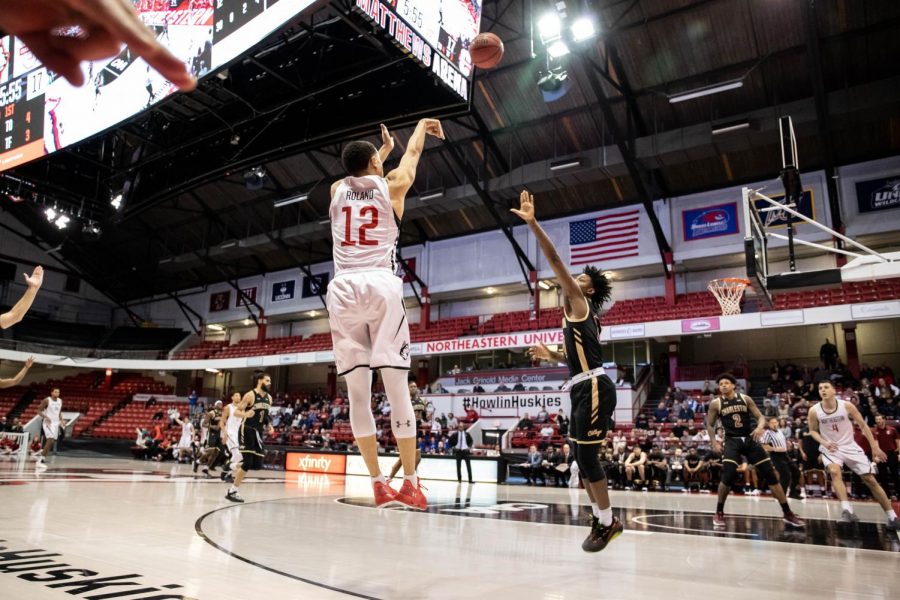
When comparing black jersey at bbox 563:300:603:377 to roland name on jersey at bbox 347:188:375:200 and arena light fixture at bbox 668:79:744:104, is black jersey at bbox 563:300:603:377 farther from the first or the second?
arena light fixture at bbox 668:79:744:104

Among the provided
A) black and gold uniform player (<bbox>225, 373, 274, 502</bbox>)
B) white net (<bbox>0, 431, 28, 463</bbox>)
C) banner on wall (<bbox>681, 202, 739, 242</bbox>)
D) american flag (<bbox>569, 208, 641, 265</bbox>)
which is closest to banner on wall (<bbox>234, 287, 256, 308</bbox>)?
white net (<bbox>0, 431, 28, 463</bbox>)

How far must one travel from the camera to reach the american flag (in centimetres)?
2291

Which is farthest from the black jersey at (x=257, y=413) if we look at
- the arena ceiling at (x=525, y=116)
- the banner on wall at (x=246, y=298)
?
the banner on wall at (x=246, y=298)

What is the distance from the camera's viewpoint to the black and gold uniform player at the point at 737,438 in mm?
6727

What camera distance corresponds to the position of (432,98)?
9.80 metres

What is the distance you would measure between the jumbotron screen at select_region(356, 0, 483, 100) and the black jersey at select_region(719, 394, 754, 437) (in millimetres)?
5953

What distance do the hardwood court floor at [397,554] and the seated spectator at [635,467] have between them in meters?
6.19

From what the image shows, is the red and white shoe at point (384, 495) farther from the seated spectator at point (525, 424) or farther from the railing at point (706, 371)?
the railing at point (706, 371)

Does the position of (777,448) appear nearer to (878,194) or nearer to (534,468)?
(534,468)

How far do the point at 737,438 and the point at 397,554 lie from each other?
479 centimetres

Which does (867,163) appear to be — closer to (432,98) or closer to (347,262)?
(432,98)

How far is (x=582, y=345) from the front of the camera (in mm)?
4359

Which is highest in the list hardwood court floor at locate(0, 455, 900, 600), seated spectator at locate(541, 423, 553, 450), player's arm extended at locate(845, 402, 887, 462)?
player's arm extended at locate(845, 402, 887, 462)

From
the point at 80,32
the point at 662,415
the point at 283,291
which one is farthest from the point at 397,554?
the point at 283,291
